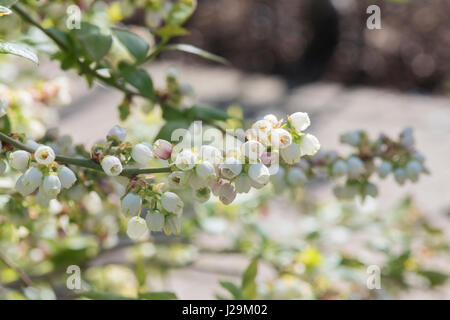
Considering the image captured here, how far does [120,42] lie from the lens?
600mm

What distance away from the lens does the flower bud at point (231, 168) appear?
390 mm

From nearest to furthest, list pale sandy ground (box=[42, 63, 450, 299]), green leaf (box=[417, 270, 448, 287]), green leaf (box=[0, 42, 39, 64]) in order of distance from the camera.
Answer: green leaf (box=[0, 42, 39, 64]) → green leaf (box=[417, 270, 448, 287]) → pale sandy ground (box=[42, 63, 450, 299])

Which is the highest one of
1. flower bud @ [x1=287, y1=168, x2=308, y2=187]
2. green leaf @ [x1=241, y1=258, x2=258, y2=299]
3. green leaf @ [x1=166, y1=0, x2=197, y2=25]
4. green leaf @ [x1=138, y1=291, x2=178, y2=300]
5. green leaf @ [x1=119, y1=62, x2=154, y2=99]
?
green leaf @ [x1=166, y1=0, x2=197, y2=25]

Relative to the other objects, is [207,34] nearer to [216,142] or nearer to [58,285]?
[58,285]

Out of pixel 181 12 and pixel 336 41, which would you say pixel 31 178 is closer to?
pixel 181 12

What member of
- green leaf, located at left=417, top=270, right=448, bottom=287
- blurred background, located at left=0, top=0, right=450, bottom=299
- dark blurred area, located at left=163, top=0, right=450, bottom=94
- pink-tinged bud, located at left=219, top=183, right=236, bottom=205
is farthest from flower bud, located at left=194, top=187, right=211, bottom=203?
dark blurred area, located at left=163, top=0, right=450, bottom=94

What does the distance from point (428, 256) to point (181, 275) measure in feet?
1.79

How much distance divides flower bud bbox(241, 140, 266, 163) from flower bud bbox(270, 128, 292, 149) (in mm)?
12

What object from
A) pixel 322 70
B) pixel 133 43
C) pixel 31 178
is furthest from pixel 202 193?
pixel 322 70

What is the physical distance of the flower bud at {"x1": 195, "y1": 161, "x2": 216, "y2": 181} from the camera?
15.2 inches

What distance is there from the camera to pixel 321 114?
89.8 inches

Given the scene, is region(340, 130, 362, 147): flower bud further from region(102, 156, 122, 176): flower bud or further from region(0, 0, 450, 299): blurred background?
region(0, 0, 450, 299): blurred background

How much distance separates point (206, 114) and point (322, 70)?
240 centimetres
